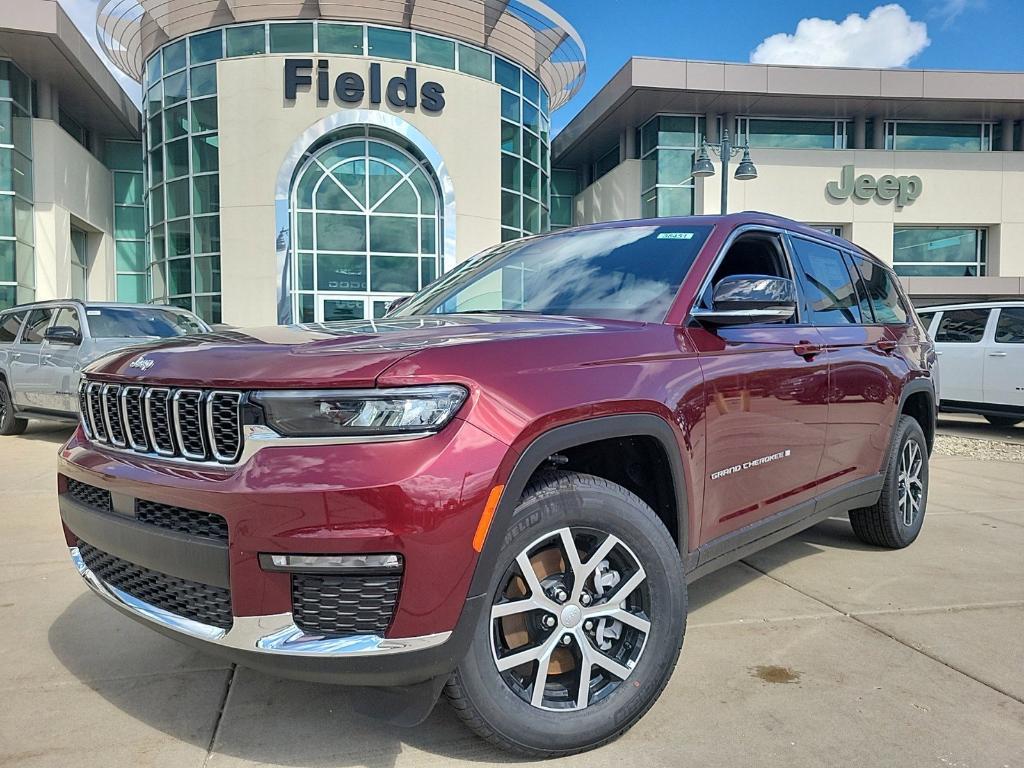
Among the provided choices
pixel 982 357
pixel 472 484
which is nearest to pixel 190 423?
pixel 472 484

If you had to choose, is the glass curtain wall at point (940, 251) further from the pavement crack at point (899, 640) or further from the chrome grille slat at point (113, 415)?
the chrome grille slat at point (113, 415)

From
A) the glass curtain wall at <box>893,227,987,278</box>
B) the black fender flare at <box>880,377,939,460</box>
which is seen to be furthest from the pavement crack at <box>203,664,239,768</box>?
the glass curtain wall at <box>893,227,987,278</box>

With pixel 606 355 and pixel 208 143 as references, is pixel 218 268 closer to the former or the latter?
pixel 208 143

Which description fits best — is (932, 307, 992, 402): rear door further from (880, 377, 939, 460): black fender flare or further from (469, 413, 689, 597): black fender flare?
(469, 413, 689, 597): black fender flare

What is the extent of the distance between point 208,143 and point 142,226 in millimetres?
8770

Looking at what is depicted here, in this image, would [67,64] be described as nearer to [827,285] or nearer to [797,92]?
[797,92]

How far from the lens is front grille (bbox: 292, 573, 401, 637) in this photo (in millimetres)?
1890

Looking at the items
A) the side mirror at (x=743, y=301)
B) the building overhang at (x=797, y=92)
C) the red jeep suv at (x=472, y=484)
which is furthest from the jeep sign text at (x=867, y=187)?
the side mirror at (x=743, y=301)

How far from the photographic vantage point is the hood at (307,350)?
6.43 feet

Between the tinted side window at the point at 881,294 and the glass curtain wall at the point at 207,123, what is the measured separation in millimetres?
17510

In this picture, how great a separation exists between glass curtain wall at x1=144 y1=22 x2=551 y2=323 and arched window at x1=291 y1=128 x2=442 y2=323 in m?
2.32

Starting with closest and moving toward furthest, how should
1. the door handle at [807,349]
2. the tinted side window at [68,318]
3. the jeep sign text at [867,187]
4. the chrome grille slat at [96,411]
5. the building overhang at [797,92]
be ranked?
1. the chrome grille slat at [96,411]
2. the door handle at [807,349]
3. the tinted side window at [68,318]
4. the building overhang at [797,92]
5. the jeep sign text at [867,187]

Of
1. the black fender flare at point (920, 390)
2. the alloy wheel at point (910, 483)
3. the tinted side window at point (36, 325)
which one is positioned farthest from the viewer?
the tinted side window at point (36, 325)

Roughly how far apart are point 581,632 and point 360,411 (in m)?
0.95
